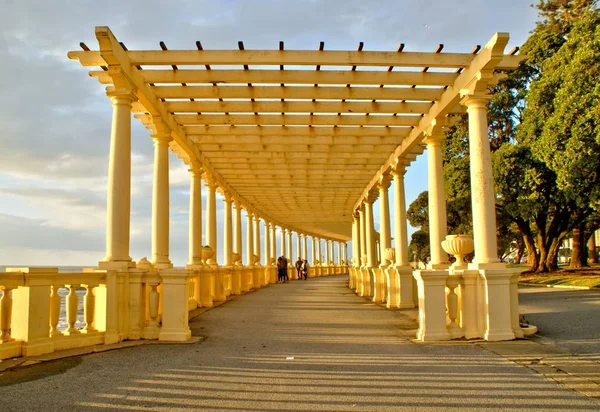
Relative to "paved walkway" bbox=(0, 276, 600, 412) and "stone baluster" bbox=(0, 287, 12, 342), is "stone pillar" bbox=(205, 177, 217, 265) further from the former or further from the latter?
"stone baluster" bbox=(0, 287, 12, 342)

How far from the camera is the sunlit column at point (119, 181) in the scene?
8.88 m

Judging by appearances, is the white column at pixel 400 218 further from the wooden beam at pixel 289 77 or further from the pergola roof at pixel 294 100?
the wooden beam at pixel 289 77

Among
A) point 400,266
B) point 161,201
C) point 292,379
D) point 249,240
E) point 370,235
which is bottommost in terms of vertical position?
point 292,379

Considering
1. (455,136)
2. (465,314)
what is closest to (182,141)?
(465,314)

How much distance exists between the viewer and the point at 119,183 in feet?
29.6

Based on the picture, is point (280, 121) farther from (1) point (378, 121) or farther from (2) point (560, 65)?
(2) point (560, 65)

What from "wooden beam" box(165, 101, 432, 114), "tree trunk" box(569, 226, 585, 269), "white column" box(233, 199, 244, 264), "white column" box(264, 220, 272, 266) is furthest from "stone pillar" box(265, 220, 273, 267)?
"wooden beam" box(165, 101, 432, 114)

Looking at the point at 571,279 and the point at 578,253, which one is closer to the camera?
the point at 571,279

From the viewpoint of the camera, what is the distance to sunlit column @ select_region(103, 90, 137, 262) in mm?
8875

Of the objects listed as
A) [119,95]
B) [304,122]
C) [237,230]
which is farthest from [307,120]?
[237,230]

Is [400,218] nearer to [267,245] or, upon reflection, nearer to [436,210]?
[436,210]

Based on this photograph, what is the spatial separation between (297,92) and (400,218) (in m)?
6.24

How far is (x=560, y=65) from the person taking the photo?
23.2 metres

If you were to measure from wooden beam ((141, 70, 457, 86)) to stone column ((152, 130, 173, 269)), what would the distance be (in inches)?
82.9
